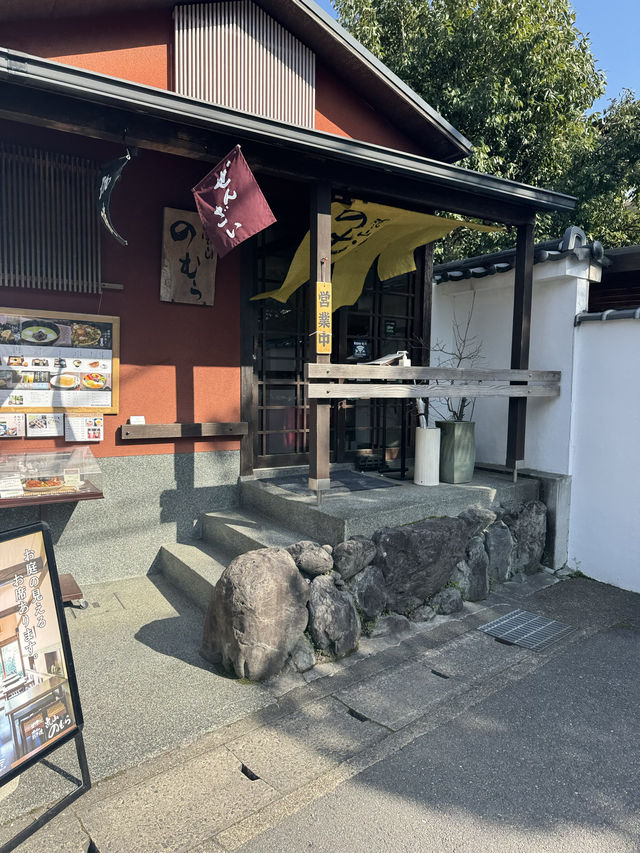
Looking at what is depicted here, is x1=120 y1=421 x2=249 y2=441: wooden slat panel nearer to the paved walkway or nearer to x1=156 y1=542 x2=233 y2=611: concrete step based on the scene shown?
x1=156 y1=542 x2=233 y2=611: concrete step

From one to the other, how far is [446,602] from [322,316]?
2775 millimetres

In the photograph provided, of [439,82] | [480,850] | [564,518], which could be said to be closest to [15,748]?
[480,850]

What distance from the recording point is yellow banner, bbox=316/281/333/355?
491 centimetres

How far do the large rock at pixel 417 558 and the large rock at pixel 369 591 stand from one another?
0.27 ft

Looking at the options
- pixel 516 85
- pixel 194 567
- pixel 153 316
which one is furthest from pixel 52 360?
pixel 516 85

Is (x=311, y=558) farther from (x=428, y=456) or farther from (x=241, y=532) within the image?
(x=428, y=456)

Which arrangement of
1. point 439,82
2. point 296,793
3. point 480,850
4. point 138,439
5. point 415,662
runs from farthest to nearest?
point 439,82
point 138,439
point 415,662
point 296,793
point 480,850

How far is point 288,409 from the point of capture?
662cm

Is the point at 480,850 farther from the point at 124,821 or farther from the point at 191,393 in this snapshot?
the point at 191,393

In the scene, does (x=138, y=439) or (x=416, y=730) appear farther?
(x=138, y=439)

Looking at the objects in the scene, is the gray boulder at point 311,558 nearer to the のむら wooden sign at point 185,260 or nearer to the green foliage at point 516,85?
the のむら wooden sign at point 185,260

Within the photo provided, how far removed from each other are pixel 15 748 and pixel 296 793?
4.45ft

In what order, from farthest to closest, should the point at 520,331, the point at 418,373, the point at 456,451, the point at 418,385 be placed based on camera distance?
the point at 520,331 < the point at 456,451 < the point at 418,385 < the point at 418,373

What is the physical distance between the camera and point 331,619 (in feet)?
13.8
